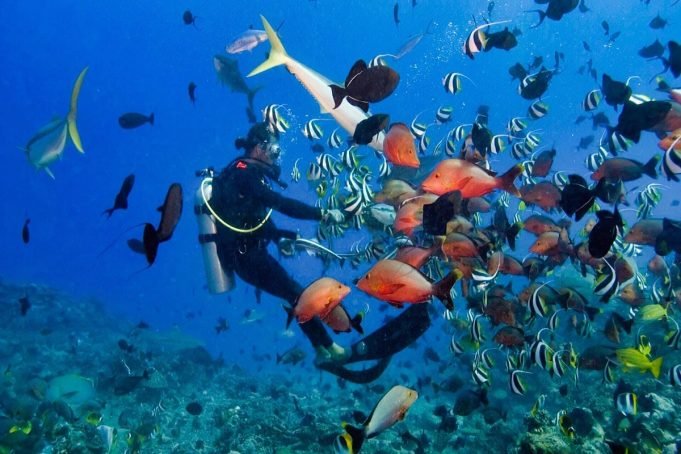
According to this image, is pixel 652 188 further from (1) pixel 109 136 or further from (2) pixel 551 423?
(1) pixel 109 136

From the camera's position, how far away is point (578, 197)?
3.72m

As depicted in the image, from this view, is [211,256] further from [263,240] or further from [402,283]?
[402,283]

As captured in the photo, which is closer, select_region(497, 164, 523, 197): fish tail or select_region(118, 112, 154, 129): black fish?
select_region(497, 164, 523, 197): fish tail

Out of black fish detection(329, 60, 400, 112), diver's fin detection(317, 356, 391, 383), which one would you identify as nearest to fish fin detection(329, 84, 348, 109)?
black fish detection(329, 60, 400, 112)

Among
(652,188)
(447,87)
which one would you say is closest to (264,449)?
(447,87)

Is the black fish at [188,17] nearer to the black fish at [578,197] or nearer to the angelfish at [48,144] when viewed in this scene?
the angelfish at [48,144]

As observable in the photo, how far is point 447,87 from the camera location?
22.6 feet

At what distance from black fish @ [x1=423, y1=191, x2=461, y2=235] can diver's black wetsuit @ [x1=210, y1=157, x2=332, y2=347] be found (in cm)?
285

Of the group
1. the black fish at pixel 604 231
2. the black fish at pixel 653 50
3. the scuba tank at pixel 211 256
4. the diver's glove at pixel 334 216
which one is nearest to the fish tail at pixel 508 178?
the black fish at pixel 604 231

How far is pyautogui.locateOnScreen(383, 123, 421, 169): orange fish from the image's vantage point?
399 cm

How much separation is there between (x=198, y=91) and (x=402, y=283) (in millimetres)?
111780

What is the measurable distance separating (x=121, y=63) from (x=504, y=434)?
136166 mm

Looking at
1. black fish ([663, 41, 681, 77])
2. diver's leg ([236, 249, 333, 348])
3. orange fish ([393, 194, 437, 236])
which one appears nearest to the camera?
orange fish ([393, 194, 437, 236])

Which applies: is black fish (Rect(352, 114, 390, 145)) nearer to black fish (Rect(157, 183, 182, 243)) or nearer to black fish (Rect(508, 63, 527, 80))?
black fish (Rect(157, 183, 182, 243))
